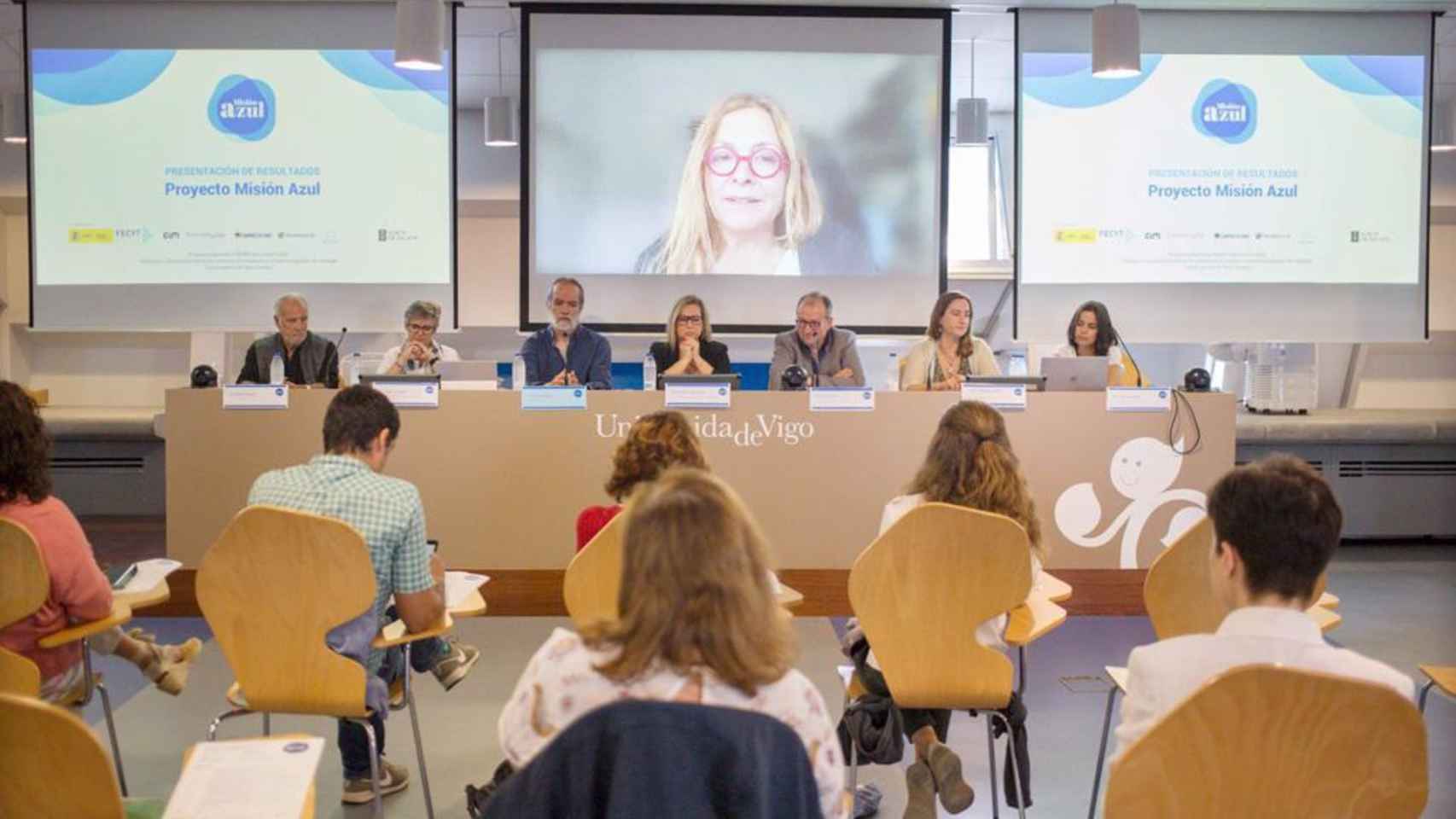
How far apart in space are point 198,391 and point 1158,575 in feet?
13.5

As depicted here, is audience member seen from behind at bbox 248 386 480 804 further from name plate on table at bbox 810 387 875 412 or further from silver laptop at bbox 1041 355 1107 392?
silver laptop at bbox 1041 355 1107 392

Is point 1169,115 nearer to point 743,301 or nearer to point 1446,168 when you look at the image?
point 743,301

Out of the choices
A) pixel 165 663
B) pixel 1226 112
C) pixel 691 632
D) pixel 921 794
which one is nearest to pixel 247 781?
pixel 691 632

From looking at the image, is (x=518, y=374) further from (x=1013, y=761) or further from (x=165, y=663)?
(x=1013, y=761)

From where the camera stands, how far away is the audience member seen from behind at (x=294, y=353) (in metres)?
6.23

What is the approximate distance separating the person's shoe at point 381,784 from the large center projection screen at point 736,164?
3835 millimetres

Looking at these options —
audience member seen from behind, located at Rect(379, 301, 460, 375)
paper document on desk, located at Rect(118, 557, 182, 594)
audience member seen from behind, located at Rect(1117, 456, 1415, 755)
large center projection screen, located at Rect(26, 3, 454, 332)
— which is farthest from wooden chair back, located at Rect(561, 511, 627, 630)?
large center projection screen, located at Rect(26, 3, 454, 332)

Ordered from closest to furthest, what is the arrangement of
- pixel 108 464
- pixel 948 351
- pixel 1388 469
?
pixel 948 351, pixel 1388 469, pixel 108 464

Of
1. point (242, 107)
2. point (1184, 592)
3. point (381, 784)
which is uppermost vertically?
point (242, 107)

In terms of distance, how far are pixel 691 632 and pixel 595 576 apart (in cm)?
154

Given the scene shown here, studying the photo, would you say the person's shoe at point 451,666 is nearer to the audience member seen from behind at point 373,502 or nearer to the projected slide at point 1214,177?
the audience member seen from behind at point 373,502

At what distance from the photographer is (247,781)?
6.08 feet

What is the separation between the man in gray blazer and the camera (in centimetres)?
611

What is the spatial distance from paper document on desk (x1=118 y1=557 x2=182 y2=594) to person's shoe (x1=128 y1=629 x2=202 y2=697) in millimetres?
231
